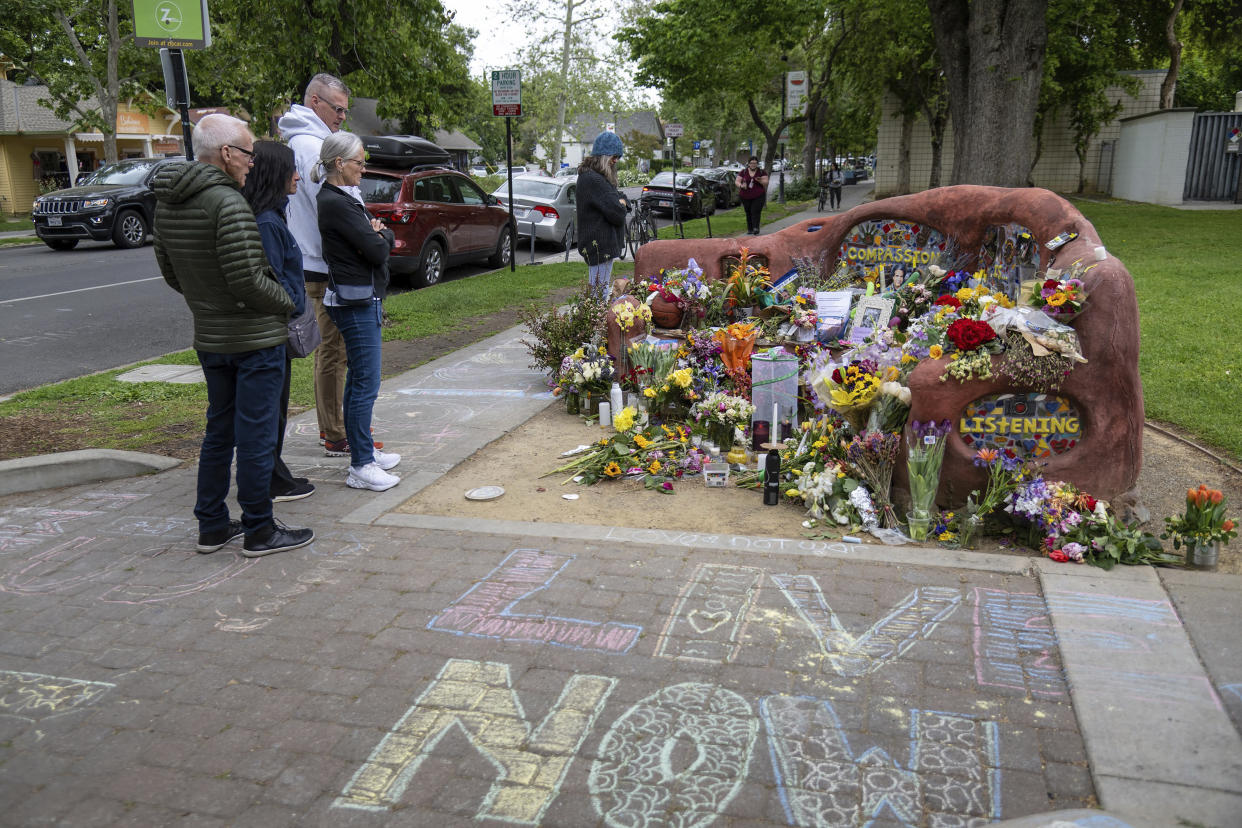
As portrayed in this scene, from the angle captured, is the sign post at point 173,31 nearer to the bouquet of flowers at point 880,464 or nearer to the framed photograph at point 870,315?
the framed photograph at point 870,315

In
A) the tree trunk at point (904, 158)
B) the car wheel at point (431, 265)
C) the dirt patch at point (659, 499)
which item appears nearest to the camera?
the dirt patch at point (659, 499)

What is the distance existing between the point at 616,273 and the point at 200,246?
10209 mm

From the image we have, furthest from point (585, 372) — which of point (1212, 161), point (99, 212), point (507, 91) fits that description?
point (1212, 161)

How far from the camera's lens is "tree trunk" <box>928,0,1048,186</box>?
12.4 meters

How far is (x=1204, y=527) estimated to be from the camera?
3.92m

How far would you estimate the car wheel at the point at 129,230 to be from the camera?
19094 millimetres

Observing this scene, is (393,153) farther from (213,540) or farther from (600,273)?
(213,540)

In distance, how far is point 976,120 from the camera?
515 inches

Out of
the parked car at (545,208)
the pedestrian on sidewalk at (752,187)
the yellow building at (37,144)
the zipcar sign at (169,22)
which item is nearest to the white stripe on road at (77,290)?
the zipcar sign at (169,22)

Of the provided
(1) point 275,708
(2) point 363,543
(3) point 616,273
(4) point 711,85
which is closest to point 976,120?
(3) point 616,273

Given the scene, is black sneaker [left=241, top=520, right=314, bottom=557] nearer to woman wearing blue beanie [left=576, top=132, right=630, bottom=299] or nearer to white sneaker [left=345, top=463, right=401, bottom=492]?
white sneaker [left=345, top=463, right=401, bottom=492]

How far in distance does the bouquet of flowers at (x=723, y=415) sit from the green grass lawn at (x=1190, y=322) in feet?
9.72

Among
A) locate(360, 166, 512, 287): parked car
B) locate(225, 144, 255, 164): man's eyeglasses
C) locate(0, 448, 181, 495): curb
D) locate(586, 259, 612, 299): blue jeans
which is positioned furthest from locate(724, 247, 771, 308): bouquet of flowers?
locate(360, 166, 512, 287): parked car

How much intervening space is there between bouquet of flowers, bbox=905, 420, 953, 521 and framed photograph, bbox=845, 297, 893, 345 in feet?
4.64
